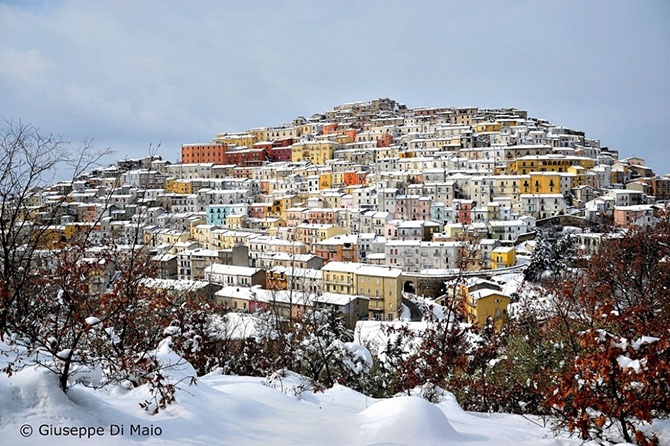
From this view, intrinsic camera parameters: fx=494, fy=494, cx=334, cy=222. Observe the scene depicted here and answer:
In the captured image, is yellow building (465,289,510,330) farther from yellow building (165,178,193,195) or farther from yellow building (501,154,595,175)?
yellow building (165,178,193,195)

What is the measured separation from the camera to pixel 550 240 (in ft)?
103

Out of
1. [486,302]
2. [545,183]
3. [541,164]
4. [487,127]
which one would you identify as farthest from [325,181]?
[486,302]

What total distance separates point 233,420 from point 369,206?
38.7 metres

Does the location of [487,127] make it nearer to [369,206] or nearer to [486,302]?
[369,206]

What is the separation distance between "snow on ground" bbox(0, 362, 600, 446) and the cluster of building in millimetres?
15009

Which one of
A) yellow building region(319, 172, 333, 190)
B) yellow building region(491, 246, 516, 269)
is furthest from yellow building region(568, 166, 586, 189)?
yellow building region(319, 172, 333, 190)

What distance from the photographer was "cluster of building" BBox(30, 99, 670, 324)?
2798cm

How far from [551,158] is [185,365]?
47.7 meters

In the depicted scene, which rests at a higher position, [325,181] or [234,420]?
[325,181]

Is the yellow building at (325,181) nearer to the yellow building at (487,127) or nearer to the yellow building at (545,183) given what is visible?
the yellow building at (545,183)

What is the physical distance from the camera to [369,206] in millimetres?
42062

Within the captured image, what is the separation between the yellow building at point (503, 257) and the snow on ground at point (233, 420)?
1121 inches

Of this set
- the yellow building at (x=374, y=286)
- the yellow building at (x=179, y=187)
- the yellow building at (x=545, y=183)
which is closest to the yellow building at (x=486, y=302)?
the yellow building at (x=374, y=286)

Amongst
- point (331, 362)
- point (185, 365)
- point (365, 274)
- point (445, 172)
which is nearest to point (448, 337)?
point (331, 362)
